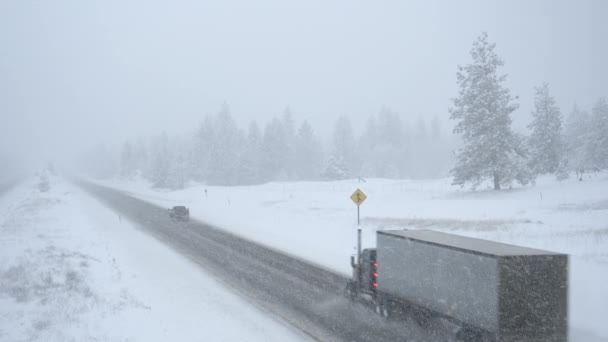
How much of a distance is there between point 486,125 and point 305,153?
2128 inches

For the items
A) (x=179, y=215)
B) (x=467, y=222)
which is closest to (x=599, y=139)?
(x=467, y=222)

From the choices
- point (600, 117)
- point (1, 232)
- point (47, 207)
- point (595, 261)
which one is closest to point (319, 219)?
point (595, 261)

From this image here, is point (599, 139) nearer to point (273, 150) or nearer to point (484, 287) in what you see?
point (484, 287)

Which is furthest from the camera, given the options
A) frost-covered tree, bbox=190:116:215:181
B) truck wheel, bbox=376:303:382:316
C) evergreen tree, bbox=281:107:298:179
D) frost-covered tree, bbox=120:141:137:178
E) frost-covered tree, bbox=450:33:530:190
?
frost-covered tree, bbox=120:141:137:178

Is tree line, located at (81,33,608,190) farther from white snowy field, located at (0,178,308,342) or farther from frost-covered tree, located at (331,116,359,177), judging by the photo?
white snowy field, located at (0,178,308,342)

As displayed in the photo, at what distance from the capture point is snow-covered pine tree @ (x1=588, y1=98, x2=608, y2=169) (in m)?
44.5

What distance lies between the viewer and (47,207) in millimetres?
39938

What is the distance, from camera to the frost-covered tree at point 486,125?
3247 centimetres

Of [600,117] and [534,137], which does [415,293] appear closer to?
[534,137]

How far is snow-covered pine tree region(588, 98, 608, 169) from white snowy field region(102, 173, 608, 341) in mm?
16026

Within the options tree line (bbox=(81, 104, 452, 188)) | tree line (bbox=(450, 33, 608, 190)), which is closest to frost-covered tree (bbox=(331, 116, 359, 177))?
tree line (bbox=(81, 104, 452, 188))

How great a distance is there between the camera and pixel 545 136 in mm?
43875

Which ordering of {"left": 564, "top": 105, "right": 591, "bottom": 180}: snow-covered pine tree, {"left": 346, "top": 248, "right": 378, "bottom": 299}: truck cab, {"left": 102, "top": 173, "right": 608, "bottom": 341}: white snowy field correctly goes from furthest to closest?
{"left": 564, "top": 105, "right": 591, "bottom": 180}: snow-covered pine tree, {"left": 102, "top": 173, "right": 608, "bottom": 341}: white snowy field, {"left": 346, "top": 248, "right": 378, "bottom": 299}: truck cab

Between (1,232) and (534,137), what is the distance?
2009 inches
